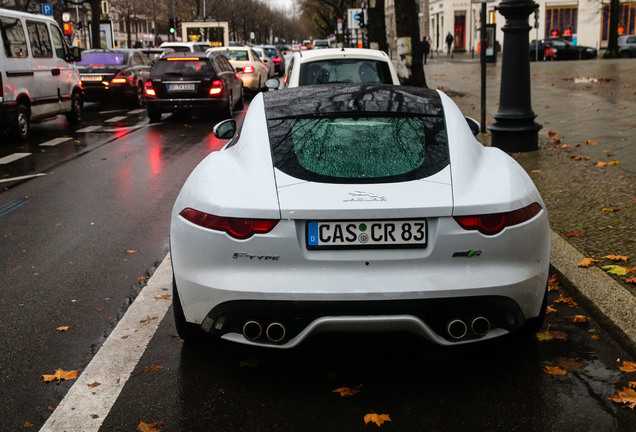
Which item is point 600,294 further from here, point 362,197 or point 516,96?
point 516,96

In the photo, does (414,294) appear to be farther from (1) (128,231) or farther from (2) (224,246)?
(1) (128,231)

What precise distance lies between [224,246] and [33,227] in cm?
446

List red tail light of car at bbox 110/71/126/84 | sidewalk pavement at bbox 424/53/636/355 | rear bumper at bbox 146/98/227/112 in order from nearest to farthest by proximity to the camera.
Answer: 1. sidewalk pavement at bbox 424/53/636/355
2. rear bumper at bbox 146/98/227/112
3. red tail light of car at bbox 110/71/126/84

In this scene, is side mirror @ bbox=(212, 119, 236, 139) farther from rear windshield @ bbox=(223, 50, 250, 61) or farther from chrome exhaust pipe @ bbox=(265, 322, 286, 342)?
rear windshield @ bbox=(223, 50, 250, 61)

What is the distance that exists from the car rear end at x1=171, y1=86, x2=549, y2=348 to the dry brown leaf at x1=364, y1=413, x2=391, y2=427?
365 millimetres

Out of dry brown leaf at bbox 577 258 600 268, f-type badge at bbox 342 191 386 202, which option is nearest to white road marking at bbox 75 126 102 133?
dry brown leaf at bbox 577 258 600 268

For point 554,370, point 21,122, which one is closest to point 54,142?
point 21,122

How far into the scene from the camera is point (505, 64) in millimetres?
11102

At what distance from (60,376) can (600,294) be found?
3077mm

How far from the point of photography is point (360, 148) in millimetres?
4070

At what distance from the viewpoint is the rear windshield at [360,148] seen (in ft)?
12.6

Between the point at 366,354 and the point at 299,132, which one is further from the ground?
the point at 299,132

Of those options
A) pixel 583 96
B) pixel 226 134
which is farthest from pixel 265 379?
pixel 583 96

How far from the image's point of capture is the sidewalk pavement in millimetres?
4875
